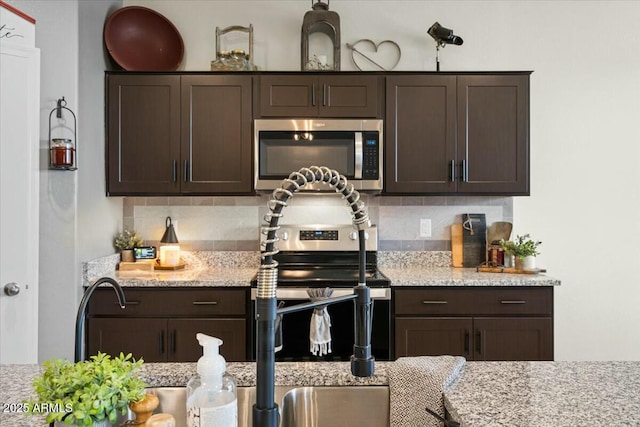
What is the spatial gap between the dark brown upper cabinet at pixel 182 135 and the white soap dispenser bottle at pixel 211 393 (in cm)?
217

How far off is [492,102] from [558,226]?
105 cm

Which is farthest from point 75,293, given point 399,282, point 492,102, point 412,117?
point 492,102

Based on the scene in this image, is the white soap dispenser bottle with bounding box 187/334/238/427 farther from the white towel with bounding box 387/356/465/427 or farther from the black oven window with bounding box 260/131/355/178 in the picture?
the black oven window with bounding box 260/131/355/178

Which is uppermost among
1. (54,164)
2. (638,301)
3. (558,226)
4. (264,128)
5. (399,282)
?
(264,128)

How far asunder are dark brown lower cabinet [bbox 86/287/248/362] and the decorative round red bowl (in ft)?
4.96

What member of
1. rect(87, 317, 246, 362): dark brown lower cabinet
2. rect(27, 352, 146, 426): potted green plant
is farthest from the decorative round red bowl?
rect(27, 352, 146, 426): potted green plant

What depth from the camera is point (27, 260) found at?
2314mm

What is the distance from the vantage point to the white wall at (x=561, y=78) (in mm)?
3240

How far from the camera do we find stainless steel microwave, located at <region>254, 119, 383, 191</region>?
2.85 m

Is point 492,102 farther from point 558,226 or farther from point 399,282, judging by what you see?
point 399,282

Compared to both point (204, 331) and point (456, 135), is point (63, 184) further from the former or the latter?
point (456, 135)

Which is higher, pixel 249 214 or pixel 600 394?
pixel 249 214

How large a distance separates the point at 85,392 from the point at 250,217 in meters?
2.58

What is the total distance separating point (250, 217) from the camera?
3.24 m
